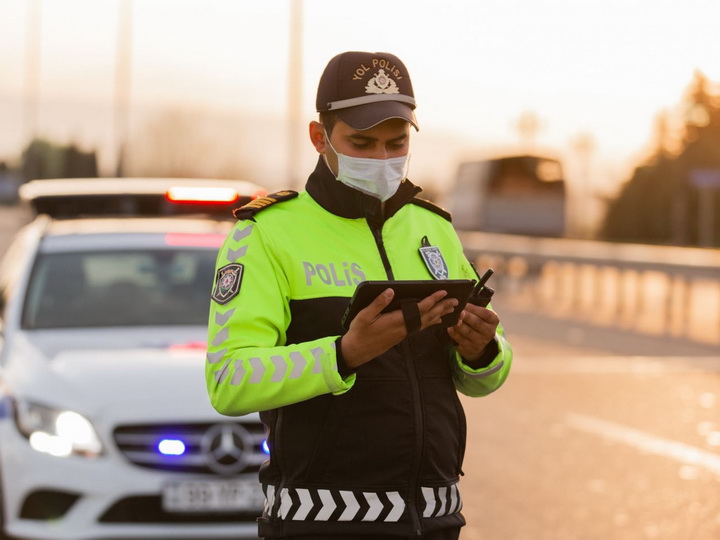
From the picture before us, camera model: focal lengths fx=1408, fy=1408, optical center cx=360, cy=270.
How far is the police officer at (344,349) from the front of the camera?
2.91m

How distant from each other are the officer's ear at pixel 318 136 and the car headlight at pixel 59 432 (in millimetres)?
2879

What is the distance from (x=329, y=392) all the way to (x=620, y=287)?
70.3 feet

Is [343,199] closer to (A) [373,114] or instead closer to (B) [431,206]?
(A) [373,114]

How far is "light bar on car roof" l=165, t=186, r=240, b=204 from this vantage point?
745 cm

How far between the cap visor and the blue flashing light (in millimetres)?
2985

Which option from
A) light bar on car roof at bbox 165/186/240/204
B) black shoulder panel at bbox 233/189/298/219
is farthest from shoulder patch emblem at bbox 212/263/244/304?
light bar on car roof at bbox 165/186/240/204

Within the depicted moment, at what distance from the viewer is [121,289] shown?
7.36 metres

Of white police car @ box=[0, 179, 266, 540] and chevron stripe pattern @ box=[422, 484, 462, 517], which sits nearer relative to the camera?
chevron stripe pattern @ box=[422, 484, 462, 517]

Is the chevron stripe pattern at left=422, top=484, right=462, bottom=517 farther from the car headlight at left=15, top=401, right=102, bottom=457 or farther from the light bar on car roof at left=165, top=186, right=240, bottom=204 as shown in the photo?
the light bar on car roof at left=165, top=186, right=240, bottom=204

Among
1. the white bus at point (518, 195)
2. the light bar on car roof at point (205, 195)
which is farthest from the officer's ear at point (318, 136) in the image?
the white bus at point (518, 195)

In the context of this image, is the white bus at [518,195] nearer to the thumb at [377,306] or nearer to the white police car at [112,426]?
the white police car at [112,426]

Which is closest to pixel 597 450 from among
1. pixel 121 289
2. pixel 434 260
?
pixel 121 289

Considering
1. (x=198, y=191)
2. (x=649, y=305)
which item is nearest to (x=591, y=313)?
(x=649, y=305)

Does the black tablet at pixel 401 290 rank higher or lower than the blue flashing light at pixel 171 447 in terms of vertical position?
higher
